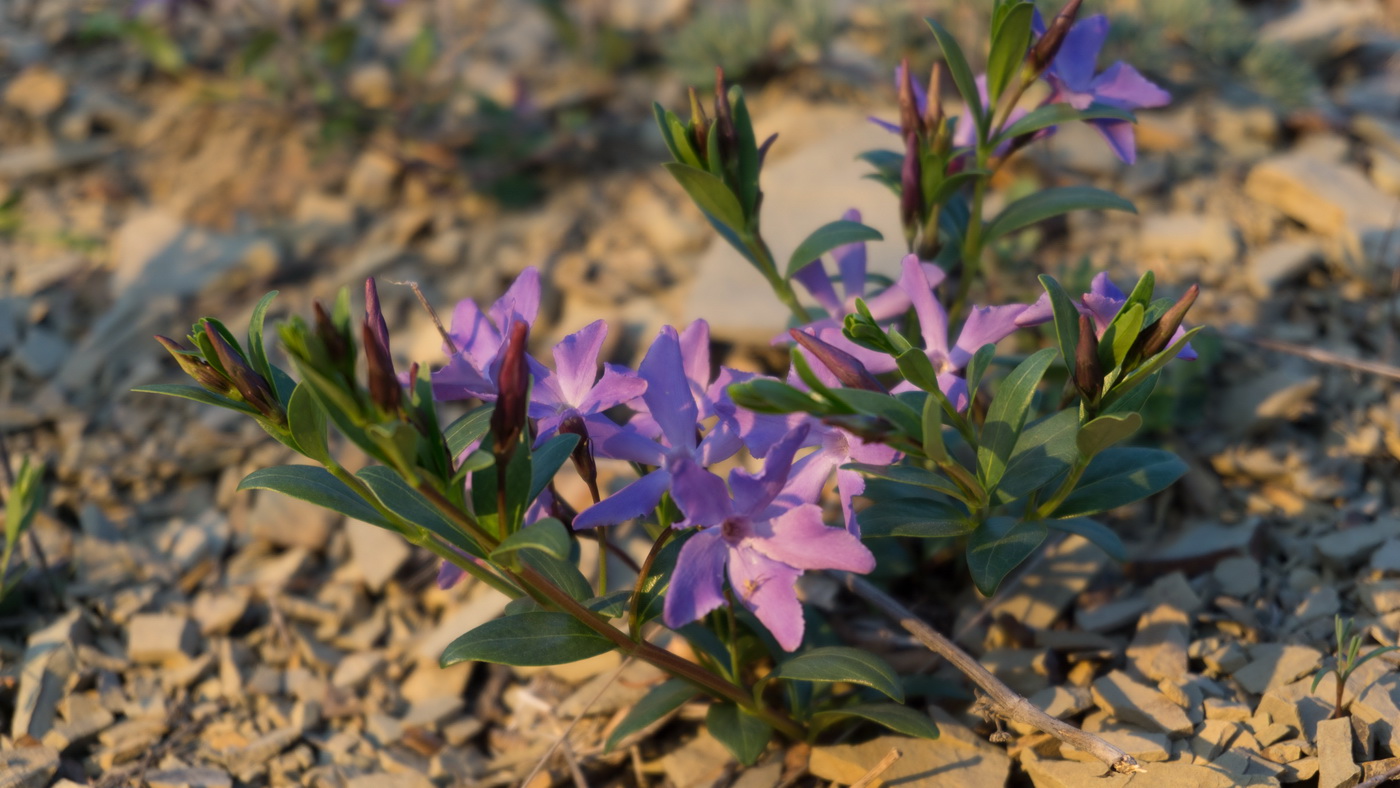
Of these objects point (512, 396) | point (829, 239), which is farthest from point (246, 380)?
point (829, 239)

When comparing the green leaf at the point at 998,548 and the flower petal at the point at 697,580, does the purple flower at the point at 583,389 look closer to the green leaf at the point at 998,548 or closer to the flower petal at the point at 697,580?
the flower petal at the point at 697,580

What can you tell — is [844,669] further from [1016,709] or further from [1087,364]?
[1087,364]

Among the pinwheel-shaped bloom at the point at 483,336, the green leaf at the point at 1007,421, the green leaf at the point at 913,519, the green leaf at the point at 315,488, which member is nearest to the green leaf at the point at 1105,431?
the green leaf at the point at 1007,421

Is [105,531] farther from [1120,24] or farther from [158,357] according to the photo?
[1120,24]

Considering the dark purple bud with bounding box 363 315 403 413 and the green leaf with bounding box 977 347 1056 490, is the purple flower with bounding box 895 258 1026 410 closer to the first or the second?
the green leaf with bounding box 977 347 1056 490

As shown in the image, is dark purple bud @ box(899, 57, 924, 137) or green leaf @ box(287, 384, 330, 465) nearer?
green leaf @ box(287, 384, 330, 465)

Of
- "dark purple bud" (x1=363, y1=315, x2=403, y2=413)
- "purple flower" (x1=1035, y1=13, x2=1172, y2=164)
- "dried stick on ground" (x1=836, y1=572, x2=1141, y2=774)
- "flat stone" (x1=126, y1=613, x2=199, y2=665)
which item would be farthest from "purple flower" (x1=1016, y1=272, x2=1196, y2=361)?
"flat stone" (x1=126, y1=613, x2=199, y2=665)
